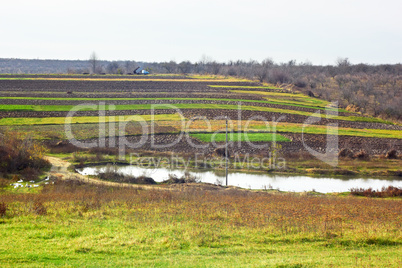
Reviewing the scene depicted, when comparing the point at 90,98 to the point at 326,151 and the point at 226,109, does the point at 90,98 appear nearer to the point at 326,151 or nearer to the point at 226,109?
the point at 226,109

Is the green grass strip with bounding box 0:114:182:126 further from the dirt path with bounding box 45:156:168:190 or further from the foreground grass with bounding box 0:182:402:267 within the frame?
the foreground grass with bounding box 0:182:402:267

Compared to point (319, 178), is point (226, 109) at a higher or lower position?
higher

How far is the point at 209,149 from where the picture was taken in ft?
138

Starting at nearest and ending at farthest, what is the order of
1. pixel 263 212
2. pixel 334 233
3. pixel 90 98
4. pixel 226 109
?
pixel 334 233
pixel 263 212
pixel 226 109
pixel 90 98

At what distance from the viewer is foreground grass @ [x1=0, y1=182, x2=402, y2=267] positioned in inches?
418

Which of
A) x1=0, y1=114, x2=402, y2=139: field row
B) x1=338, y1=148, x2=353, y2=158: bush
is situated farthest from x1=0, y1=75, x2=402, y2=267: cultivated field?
x1=338, y1=148, x2=353, y2=158: bush

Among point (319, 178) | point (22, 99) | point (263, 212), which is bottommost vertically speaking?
point (319, 178)

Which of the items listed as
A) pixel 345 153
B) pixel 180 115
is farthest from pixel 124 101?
pixel 345 153

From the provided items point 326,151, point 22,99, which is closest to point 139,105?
point 22,99

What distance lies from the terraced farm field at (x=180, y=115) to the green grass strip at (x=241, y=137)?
1.12ft

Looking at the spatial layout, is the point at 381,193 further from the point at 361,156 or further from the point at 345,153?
the point at 345,153

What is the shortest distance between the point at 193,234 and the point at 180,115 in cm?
4396

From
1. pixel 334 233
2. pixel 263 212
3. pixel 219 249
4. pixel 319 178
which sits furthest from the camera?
pixel 319 178

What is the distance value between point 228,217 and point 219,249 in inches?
154
